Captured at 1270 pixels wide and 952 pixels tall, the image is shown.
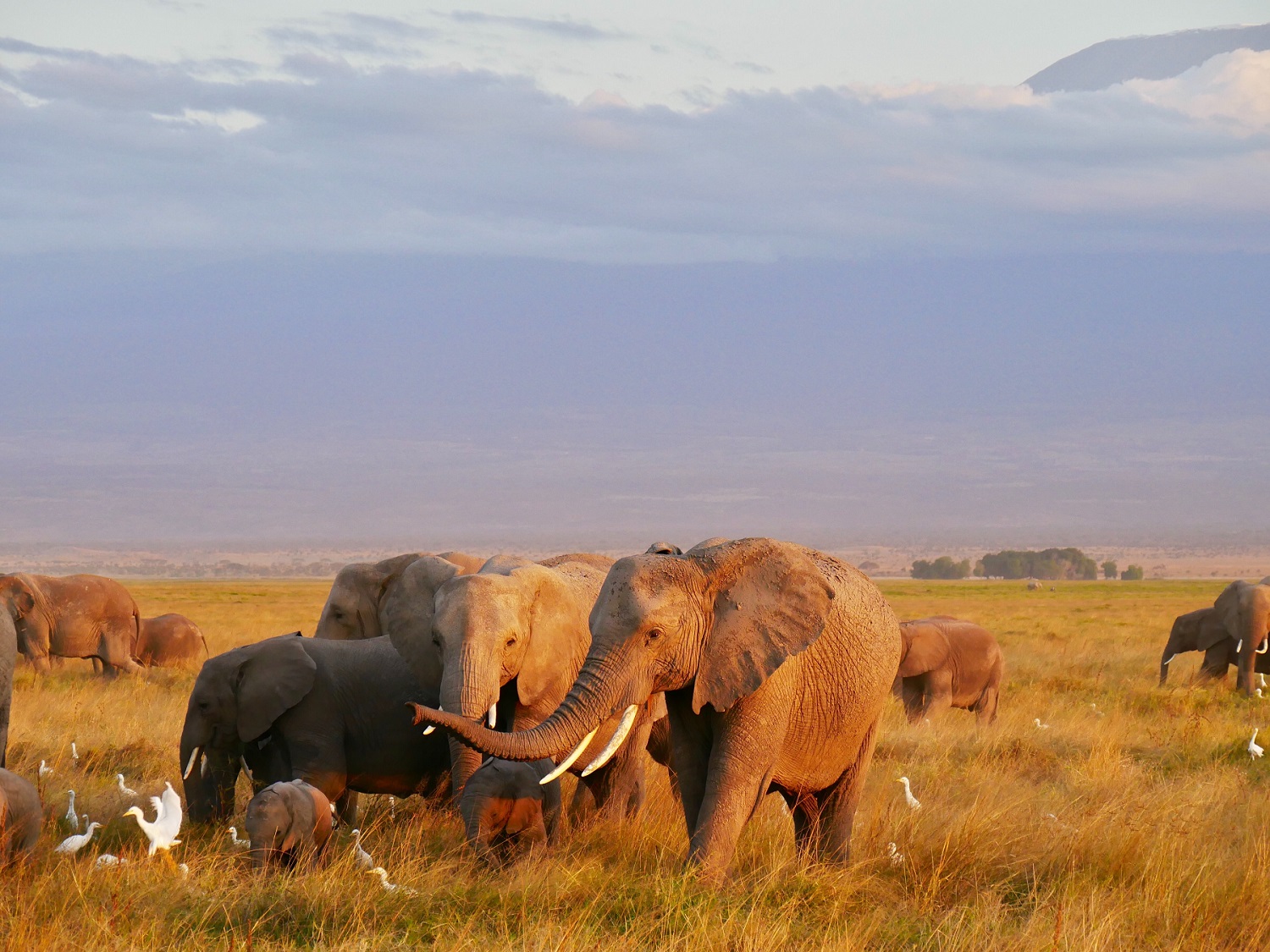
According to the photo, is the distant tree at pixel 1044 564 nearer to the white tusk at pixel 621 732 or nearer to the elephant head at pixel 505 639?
the elephant head at pixel 505 639

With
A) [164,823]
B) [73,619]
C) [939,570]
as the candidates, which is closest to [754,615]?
[164,823]

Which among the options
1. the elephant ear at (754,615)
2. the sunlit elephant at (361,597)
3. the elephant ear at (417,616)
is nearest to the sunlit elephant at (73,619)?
the sunlit elephant at (361,597)

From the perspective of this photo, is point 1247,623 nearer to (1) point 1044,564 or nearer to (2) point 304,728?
(2) point 304,728

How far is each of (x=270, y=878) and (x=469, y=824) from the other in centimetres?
125

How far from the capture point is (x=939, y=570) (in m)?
166

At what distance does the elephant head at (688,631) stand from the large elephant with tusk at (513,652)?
1.22 m

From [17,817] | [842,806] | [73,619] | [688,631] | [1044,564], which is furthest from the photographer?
[1044,564]

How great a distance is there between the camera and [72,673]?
86.5 ft

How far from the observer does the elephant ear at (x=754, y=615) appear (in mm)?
7309

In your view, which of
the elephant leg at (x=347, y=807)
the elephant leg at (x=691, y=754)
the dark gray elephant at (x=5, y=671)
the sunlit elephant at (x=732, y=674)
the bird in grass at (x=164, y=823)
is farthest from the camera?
the elephant leg at (x=347, y=807)

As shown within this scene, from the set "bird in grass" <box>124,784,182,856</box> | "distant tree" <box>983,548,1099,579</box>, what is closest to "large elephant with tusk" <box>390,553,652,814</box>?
"bird in grass" <box>124,784,182,856</box>

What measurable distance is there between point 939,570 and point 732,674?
16267 cm

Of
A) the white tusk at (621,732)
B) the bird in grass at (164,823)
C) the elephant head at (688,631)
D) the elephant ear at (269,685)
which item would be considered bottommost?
the bird in grass at (164,823)

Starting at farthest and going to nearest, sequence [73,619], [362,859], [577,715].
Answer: [73,619] → [362,859] → [577,715]
